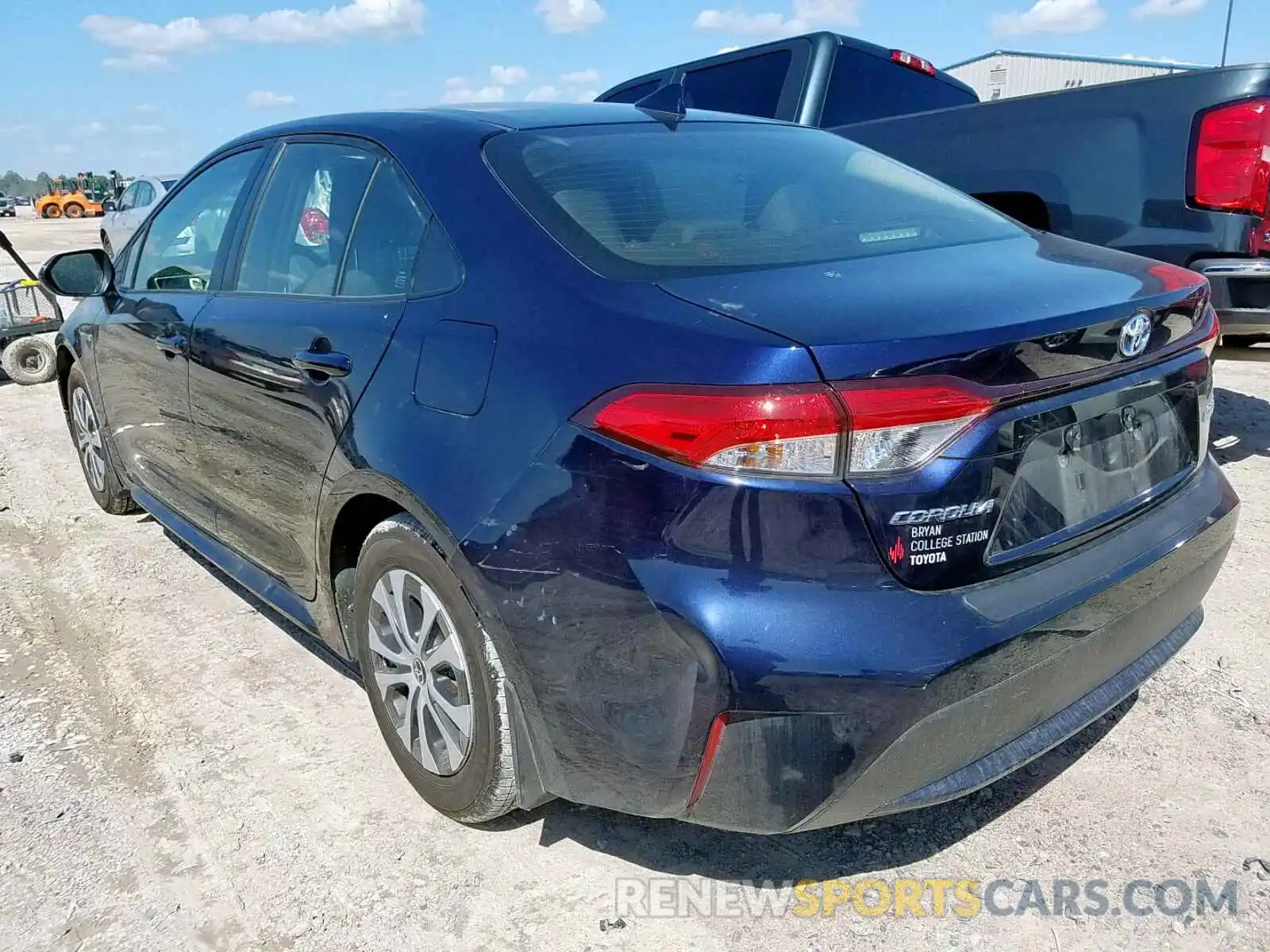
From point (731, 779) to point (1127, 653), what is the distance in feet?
3.08

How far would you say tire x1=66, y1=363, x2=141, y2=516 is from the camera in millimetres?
4453

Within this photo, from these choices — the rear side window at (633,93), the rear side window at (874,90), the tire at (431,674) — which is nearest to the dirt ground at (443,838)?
the tire at (431,674)

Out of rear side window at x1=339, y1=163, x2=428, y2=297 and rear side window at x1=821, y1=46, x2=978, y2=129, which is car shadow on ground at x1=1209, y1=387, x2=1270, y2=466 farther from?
rear side window at x1=339, y1=163, x2=428, y2=297

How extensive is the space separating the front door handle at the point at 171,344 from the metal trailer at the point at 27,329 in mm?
5085

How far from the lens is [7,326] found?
7.61 meters

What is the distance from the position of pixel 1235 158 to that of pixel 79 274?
14.7 ft

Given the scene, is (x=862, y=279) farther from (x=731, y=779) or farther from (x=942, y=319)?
(x=731, y=779)

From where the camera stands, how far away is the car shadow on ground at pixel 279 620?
3.11 metres

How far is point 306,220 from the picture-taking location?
2832 mm

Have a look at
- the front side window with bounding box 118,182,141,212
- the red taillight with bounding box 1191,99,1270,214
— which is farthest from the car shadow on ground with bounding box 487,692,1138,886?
the front side window with bounding box 118,182,141,212

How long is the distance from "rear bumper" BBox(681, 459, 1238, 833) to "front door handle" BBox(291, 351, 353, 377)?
50.9 inches

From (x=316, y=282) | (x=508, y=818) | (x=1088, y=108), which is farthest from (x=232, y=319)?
(x=1088, y=108)

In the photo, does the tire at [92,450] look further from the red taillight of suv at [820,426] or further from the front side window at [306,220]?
the red taillight of suv at [820,426]

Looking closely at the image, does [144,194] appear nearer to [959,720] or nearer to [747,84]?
[747,84]
